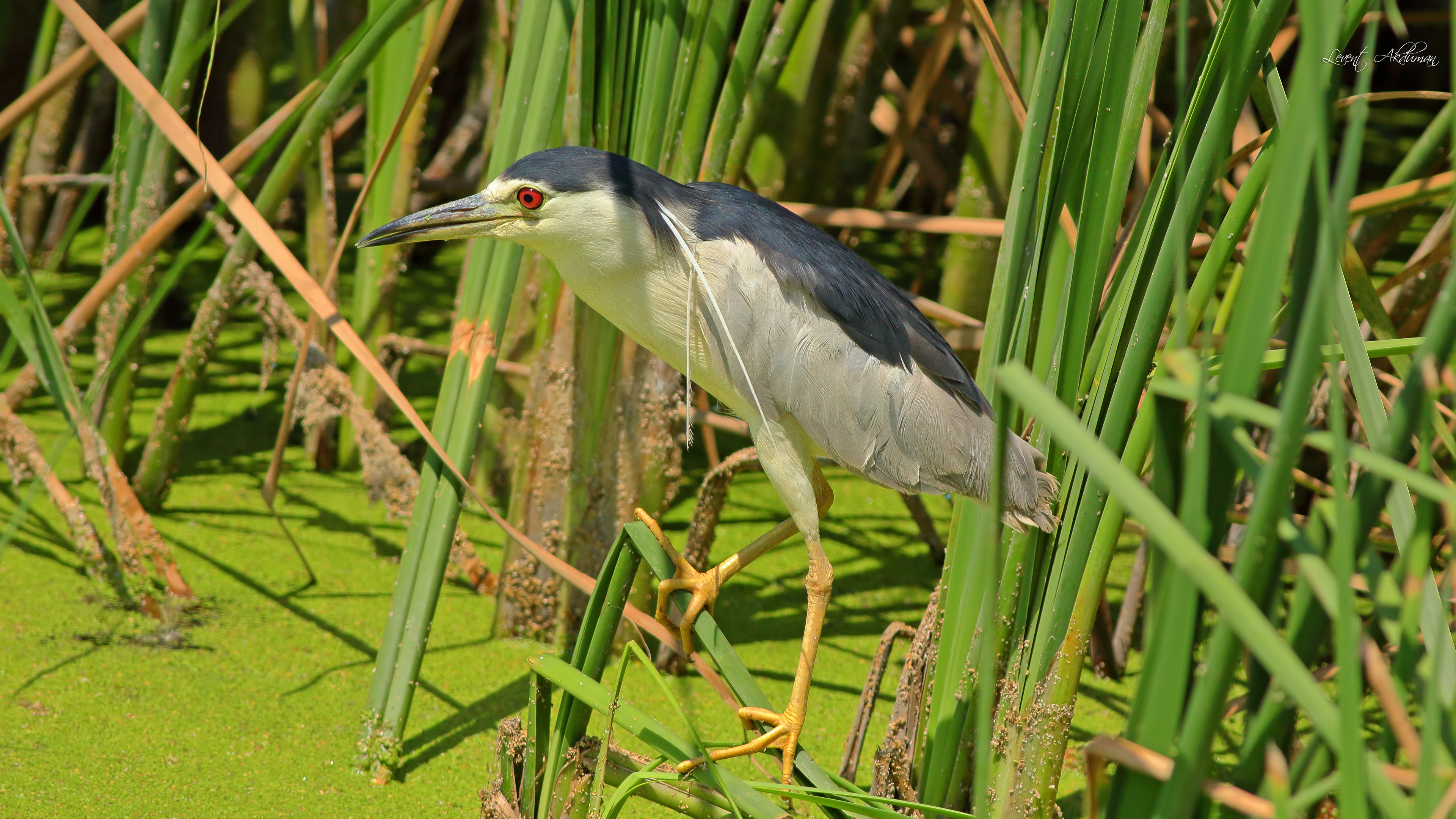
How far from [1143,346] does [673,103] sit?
991 mm

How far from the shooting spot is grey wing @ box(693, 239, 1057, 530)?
5.49 feet

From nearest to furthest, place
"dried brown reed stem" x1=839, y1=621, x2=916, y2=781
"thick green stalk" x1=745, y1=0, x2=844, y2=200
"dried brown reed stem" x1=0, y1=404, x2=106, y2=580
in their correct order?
"dried brown reed stem" x1=839, y1=621, x2=916, y2=781 → "dried brown reed stem" x1=0, y1=404, x2=106, y2=580 → "thick green stalk" x1=745, y1=0, x2=844, y2=200

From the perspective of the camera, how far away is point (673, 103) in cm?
185

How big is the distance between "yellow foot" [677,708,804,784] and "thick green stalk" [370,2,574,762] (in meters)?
0.56

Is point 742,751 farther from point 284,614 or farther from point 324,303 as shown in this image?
point 284,614

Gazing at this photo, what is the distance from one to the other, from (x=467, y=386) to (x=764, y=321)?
1.67 feet

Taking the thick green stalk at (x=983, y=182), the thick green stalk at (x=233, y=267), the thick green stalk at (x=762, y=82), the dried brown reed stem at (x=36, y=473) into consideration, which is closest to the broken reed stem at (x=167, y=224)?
the thick green stalk at (x=233, y=267)

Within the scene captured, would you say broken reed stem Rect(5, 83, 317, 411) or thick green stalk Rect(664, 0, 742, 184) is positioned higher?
thick green stalk Rect(664, 0, 742, 184)

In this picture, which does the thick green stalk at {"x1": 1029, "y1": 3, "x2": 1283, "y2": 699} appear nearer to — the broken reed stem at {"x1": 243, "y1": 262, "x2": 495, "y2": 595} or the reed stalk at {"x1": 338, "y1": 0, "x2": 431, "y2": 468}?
the broken reed stem at {"x1": 243, "y1": 262, "x2": 495, "y2": 595}

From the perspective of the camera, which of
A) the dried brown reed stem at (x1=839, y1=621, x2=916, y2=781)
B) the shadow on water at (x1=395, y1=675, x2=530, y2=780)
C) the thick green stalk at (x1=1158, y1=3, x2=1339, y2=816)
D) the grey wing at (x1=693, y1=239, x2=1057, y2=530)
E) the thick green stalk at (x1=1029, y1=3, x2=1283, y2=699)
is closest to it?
the thick green stalk at (x1=1158, y1=3, x2=1339, y2=816)

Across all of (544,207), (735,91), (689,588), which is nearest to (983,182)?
(735,91)

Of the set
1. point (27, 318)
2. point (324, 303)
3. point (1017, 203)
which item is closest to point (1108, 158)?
point (1017, 203)

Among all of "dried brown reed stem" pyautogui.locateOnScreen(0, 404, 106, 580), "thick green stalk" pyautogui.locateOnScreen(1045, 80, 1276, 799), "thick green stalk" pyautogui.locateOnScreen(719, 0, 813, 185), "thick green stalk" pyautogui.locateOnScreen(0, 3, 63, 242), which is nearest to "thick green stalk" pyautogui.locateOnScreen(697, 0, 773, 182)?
"thick green stalk" pyautogui.locateOnScreen(719, 0, 813, 185)

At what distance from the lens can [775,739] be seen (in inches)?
60.4
